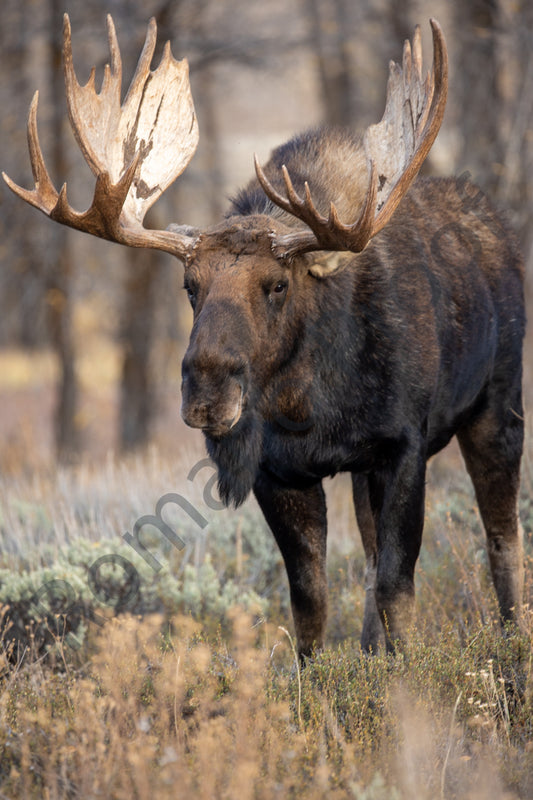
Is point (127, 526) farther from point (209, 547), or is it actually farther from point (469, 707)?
point (469, 707)

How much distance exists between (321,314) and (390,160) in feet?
2.58

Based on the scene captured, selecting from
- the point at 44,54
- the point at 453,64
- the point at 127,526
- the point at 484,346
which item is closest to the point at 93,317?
the point at 44,54

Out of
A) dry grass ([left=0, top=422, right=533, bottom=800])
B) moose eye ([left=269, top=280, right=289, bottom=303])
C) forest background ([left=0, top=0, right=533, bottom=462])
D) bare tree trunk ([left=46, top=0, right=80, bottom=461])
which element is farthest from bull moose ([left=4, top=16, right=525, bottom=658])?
bare tree trunk ([left=46, top=0, right=80, bottom=461])

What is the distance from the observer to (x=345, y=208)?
4461 millimetres

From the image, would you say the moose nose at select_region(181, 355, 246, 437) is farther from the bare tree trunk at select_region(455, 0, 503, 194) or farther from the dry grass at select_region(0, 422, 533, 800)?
the bare tree trunk at select_region(455, 0, 503, 194)

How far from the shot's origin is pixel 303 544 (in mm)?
4418

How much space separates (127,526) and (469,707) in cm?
322

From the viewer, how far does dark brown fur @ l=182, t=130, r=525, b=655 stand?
3920mm

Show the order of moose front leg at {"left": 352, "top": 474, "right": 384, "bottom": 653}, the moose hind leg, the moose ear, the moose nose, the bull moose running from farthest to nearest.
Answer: the moose hind leg
moose front leg at {"left": 352, "top": 474, "right": 384, "bottom": 653}
the moose ear
the bull moose
the moose nose

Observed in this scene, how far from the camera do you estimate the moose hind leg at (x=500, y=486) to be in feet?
16.0

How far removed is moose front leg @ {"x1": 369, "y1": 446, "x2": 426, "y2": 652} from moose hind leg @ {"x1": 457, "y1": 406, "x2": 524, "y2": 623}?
852 mm

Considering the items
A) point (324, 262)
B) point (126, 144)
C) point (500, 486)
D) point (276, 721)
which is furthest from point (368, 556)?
point (126, 144)

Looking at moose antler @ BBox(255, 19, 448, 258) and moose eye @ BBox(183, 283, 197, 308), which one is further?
moose eye @ BBox(183, 283, 197, 308)

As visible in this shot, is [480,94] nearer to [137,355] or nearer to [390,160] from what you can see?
[137,355]
